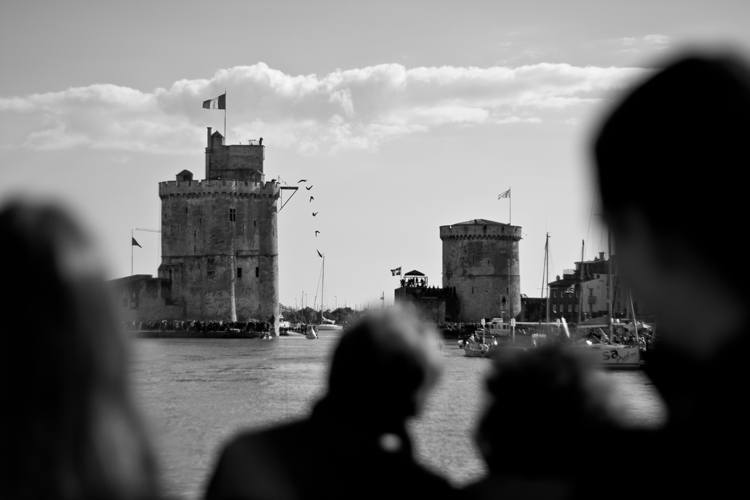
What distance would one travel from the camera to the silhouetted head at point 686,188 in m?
1.27

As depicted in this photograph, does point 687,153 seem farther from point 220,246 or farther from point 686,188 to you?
point 220,246

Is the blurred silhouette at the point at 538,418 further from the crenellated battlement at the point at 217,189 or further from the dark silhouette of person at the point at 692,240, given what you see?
the crenellated battlement at the point at 217,189

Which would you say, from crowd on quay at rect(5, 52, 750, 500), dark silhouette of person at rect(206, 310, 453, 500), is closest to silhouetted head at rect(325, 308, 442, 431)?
dark silhouette of person at rect(206, 310, 453, 500)

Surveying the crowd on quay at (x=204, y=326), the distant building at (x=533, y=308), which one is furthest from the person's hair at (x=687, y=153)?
the distant building at (x=533, y=308)

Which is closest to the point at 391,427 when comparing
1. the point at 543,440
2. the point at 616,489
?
the point at 543,440

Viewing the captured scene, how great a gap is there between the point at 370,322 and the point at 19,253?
2.52 ft

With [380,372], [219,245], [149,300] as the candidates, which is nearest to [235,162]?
[219,245]

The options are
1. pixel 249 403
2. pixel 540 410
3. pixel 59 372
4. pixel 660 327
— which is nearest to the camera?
pixel 59 372

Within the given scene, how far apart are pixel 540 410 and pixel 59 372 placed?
2.56 ft

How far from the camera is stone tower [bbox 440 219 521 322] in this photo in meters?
86.3

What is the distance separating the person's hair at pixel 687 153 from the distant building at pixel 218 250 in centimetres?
7006

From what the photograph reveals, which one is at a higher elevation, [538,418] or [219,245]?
[219,245]

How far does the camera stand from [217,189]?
70.8 m

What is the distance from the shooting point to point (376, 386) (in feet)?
6.28
